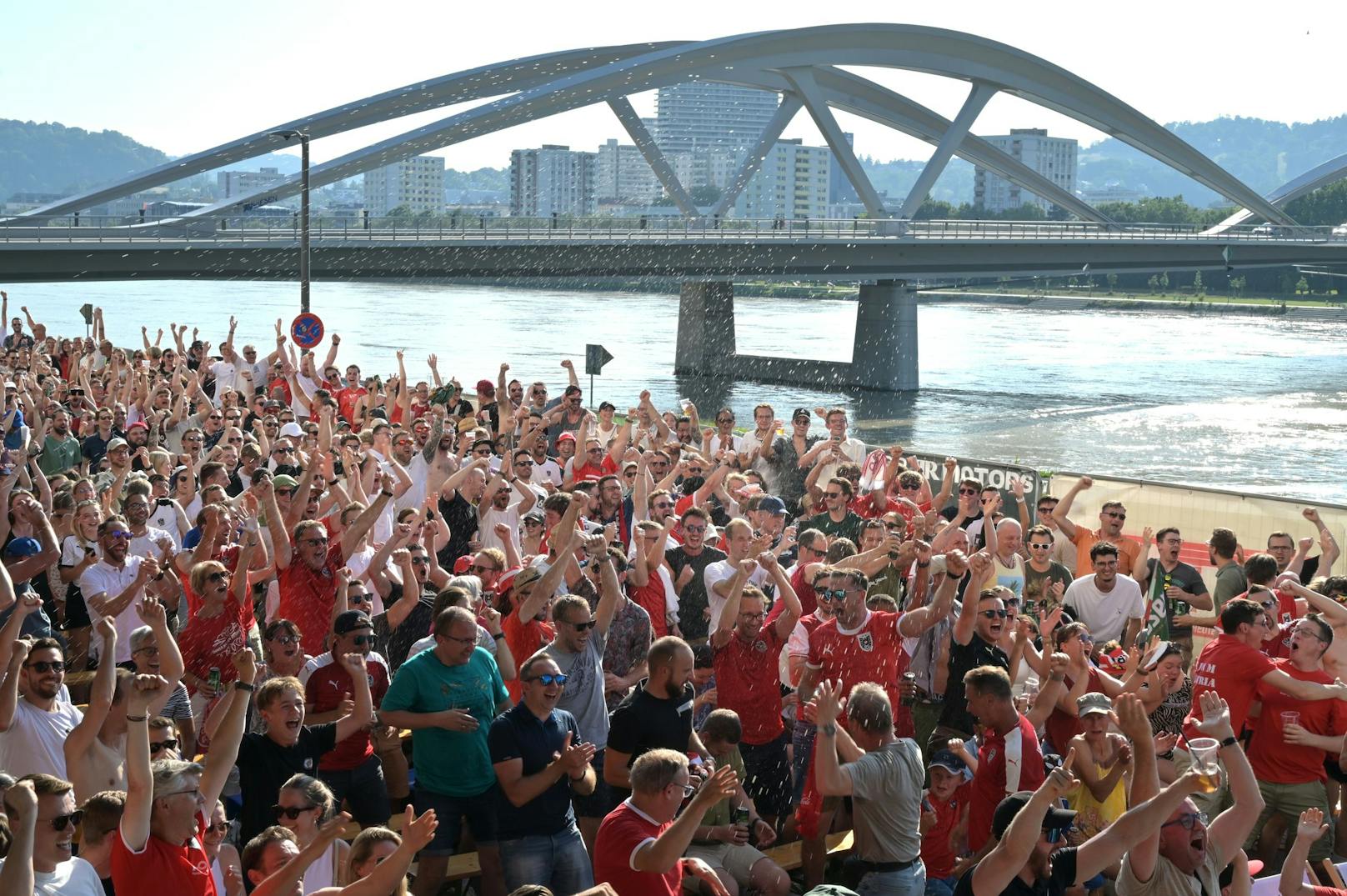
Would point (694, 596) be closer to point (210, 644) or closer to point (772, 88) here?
point (210, 644)

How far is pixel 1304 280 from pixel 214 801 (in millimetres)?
115303

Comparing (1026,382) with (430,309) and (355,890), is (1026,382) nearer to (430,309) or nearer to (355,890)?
(430,309)

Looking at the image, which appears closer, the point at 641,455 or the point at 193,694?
the point at 193,694

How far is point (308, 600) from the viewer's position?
716cm

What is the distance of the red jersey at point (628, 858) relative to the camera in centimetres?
453

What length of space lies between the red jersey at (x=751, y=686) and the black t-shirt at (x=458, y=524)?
3.23 m

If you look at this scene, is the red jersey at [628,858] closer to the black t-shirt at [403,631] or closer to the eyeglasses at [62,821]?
the eyeglasses at [62,821]

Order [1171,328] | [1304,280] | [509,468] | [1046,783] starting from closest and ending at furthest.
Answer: [1046,783], [509,468], [1171,328], [1304,280]

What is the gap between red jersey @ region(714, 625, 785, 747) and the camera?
21.5 ft

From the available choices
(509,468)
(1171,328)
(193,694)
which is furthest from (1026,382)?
(193,694)

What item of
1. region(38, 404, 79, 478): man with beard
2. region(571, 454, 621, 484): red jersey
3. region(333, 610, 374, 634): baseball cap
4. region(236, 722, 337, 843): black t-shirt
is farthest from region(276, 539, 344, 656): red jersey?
region(38, 404, 79, 478): man with beard

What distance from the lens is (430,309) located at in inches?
3671

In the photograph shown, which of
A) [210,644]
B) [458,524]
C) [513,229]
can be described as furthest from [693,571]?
[513,229]

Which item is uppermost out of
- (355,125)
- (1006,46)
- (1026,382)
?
(1006,46)
